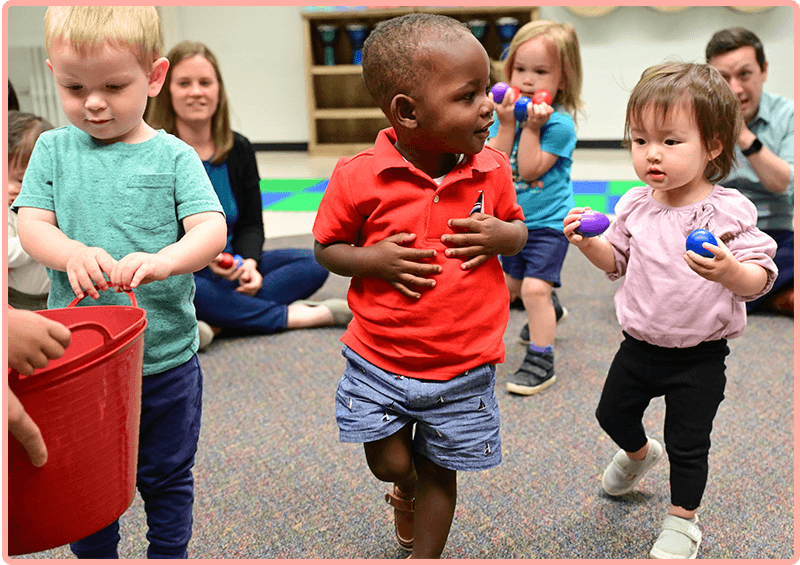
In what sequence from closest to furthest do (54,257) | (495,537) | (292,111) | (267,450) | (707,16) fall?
(54,257) → (495,537) → (267,450) → (707,16) → (292,111)

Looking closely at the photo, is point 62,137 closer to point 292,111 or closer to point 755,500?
point 755,500

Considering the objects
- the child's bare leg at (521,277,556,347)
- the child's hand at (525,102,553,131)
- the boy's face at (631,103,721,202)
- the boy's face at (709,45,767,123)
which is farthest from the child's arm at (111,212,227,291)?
the boy's face at (709,45,767,123)

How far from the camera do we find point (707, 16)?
5848 mm

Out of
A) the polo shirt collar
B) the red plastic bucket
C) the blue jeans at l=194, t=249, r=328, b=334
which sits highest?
the polo shirt collar

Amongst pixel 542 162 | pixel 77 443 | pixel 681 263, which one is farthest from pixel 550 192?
pixel 77 443

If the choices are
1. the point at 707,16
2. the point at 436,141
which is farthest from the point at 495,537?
the point at 707,16

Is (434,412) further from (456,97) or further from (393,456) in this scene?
(456,97)

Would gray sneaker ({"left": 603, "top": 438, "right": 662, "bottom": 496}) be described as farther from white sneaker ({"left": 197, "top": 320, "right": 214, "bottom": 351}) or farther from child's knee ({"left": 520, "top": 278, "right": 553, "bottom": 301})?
white sneaker ({"left": 197, "top": 320, "right": 214, "bottom": 351})

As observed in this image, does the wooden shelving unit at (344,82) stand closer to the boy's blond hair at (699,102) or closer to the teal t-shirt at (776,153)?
the teal t-shirt at (776,153)

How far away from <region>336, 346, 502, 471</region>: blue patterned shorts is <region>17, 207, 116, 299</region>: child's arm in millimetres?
402

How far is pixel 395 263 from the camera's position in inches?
42.2

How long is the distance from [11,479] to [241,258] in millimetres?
1684

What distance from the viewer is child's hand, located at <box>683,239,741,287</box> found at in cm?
106

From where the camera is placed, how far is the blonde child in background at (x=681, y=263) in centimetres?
116
